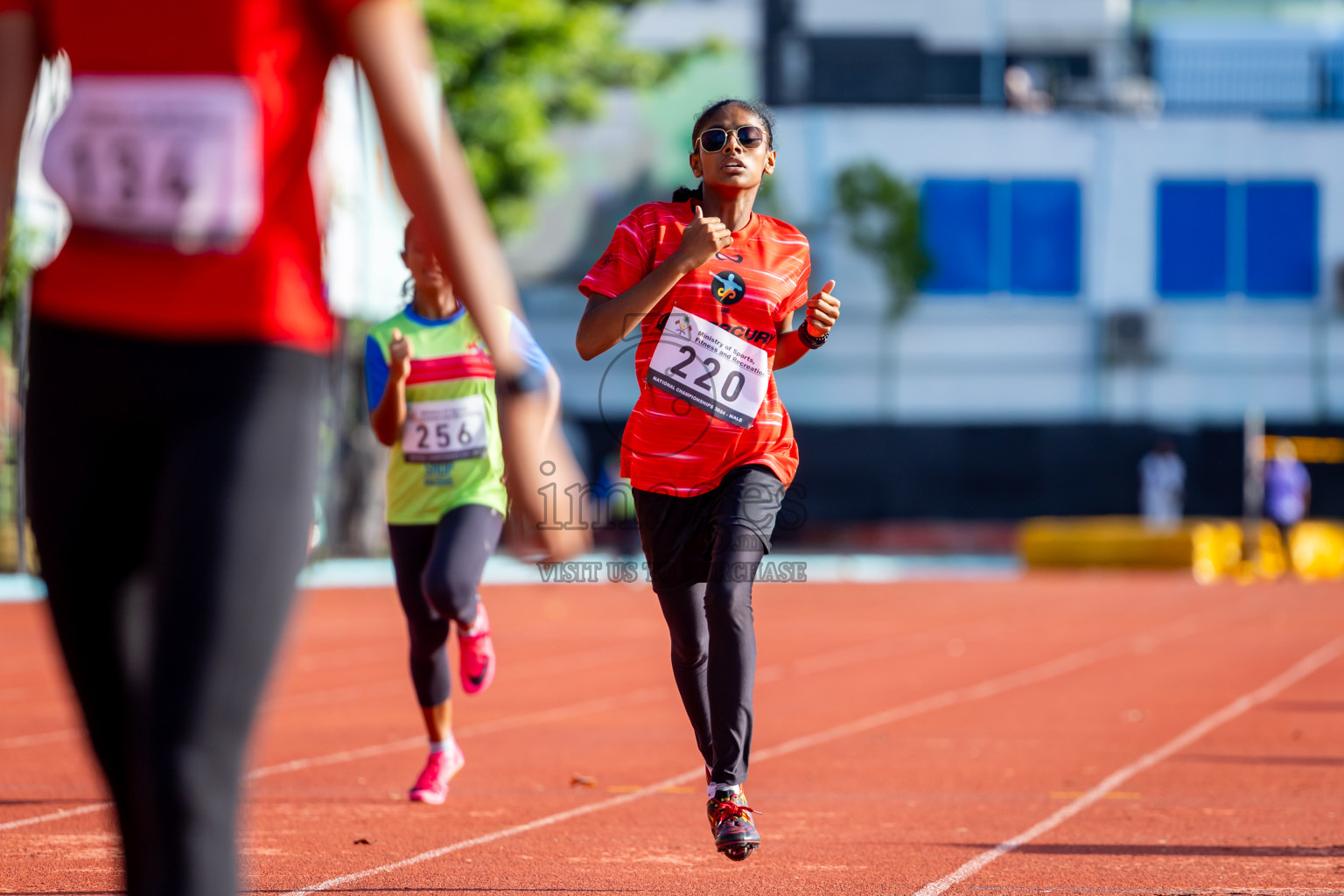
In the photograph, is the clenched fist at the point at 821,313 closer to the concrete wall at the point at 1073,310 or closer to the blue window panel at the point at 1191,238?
the concrete wall at the point at 1073,310

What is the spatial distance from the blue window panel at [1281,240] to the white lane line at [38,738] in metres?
32.5

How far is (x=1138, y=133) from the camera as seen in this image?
38.6 m

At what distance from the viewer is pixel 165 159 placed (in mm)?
2479

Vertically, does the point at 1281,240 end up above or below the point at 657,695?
above

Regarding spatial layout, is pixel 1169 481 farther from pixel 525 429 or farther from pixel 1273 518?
pixel 525 429

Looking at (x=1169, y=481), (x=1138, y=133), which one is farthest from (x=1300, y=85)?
(x=1169, y=481)

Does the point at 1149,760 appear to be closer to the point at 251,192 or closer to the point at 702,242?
the point at 702,242

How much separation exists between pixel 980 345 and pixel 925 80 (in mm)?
5905

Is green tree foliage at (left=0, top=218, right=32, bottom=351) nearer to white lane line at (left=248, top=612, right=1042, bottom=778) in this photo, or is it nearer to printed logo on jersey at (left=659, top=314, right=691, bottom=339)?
white lane line at (left=248, top=612, right=1042, bottom=778)

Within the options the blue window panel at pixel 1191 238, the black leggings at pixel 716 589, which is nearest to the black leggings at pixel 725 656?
the black leggings at pixel 716 589

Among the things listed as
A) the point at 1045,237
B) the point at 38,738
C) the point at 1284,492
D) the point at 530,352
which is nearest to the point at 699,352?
the point at 530,352

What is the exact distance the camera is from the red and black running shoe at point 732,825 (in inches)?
198

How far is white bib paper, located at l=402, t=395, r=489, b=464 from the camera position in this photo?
6.94 m

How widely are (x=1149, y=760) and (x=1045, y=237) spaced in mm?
31212
